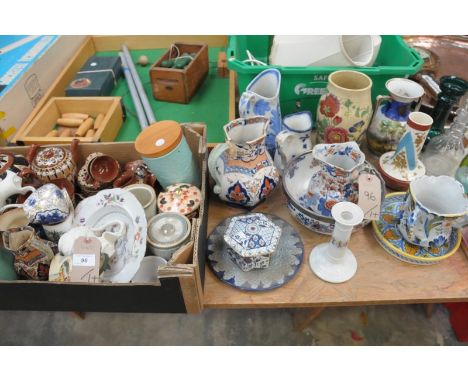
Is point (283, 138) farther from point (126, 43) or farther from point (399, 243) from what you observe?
point (126, 43)

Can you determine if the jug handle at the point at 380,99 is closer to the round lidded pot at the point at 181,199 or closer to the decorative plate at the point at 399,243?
the decorative plate at the point at 399,243

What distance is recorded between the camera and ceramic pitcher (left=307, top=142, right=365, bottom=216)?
767 millimetres

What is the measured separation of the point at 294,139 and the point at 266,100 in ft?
0.41

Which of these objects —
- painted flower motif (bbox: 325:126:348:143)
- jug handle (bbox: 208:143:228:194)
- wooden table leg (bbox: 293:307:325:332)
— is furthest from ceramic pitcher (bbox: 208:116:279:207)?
wooden table leg (bbox: 293:307:325:332)

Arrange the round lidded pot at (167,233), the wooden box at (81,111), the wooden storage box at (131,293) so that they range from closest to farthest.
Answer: the wooden storage box at (131,293) < the round lidded pot at (167,233) < the wooden box at (81,111)

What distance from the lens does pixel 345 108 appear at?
91 cm

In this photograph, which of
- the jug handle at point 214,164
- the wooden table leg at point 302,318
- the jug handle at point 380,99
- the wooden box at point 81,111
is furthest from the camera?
the wooden table leg at point 302,318

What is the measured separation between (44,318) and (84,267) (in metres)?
0.93

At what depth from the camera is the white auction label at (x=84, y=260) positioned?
684 mm

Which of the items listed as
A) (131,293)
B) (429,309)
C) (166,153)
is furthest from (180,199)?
(429,309)

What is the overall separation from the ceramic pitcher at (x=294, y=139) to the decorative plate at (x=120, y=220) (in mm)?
392

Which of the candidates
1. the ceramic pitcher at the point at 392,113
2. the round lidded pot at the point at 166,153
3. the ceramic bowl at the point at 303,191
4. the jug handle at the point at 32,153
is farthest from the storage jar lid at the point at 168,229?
the ceramic pitcher at the point at 392,113

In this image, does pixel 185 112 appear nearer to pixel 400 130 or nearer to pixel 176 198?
pixel 176 198

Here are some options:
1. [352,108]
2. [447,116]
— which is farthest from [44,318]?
[447,116]
